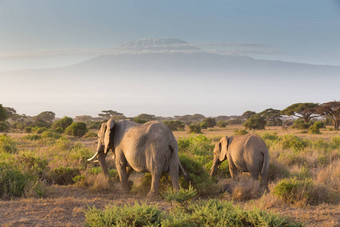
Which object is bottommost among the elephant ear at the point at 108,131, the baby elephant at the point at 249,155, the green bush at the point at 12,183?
the green bush at the point at 12,183

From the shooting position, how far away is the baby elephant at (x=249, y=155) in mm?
9039

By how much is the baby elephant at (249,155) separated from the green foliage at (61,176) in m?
4.87

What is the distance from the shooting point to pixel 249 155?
29.9 feet

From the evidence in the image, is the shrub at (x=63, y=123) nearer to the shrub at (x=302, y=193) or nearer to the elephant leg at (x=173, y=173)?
the elephant leg at (x=173, y=173)

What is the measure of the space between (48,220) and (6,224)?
0.64 meters

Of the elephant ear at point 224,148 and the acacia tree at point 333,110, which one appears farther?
the acacia tree at point 333,110

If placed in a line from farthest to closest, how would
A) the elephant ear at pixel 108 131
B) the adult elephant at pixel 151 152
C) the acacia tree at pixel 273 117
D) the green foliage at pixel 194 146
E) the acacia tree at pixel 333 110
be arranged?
the acacia tree at pixel 273 117 < the acacia tree at pixel 333 110 < the green foliage at pixel 194 146 < the elephant ear at pixel 108 131 < the adult elephant at pixel 151 152

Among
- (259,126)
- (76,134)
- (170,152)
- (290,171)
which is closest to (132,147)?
(170,152)

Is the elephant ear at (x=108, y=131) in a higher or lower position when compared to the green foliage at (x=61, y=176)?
higher

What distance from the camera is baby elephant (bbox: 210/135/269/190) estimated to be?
9039mm

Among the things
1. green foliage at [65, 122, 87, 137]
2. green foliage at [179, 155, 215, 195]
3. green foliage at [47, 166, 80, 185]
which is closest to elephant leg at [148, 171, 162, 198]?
green foliage at [179, 155, 215, 195]

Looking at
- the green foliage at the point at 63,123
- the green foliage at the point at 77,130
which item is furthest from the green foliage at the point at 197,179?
the green foliage at the point at 63,123

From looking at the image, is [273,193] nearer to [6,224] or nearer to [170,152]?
[170,152]

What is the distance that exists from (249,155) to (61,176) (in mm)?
5735
